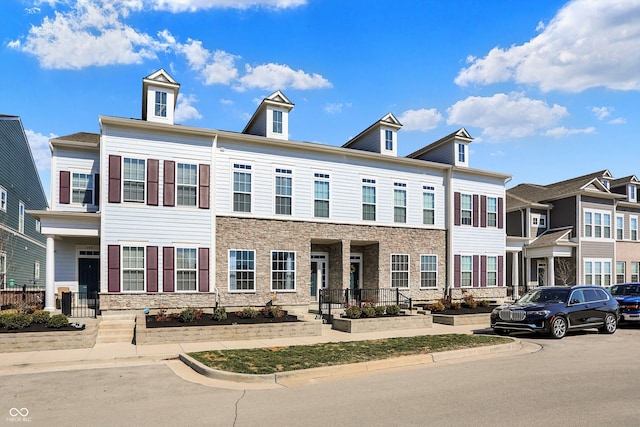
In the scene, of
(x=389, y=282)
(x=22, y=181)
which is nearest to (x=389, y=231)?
(x=389, y=282)

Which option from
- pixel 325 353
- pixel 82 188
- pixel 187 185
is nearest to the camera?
pixel 325 353

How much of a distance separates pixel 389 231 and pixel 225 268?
29.5 feet

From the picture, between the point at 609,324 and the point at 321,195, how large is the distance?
1291cm

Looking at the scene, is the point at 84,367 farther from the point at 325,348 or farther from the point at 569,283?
the point at 569,283

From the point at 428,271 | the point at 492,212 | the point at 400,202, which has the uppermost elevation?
the point at 400,202

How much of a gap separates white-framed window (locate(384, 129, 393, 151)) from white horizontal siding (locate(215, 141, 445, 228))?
106 centimetres

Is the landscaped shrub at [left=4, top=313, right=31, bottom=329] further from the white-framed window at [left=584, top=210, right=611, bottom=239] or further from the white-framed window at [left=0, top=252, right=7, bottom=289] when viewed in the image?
the white-framed window at [left=584, top=210, right=611, bottom=239]

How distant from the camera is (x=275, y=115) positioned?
22.3 meters

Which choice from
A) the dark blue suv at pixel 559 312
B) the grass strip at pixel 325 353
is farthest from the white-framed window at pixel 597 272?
the grass strip at pixel 325 353

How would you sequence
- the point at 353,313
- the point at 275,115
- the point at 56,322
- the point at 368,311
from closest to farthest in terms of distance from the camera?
the point at 56,322, the point at 353,313, the point at 368,311, the point at 275,115

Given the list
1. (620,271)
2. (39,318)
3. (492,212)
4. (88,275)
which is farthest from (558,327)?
(620,271)

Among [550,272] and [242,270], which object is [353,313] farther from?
[550,272]

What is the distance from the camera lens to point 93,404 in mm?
7719

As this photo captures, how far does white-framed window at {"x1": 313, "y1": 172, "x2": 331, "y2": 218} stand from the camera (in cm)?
2272
